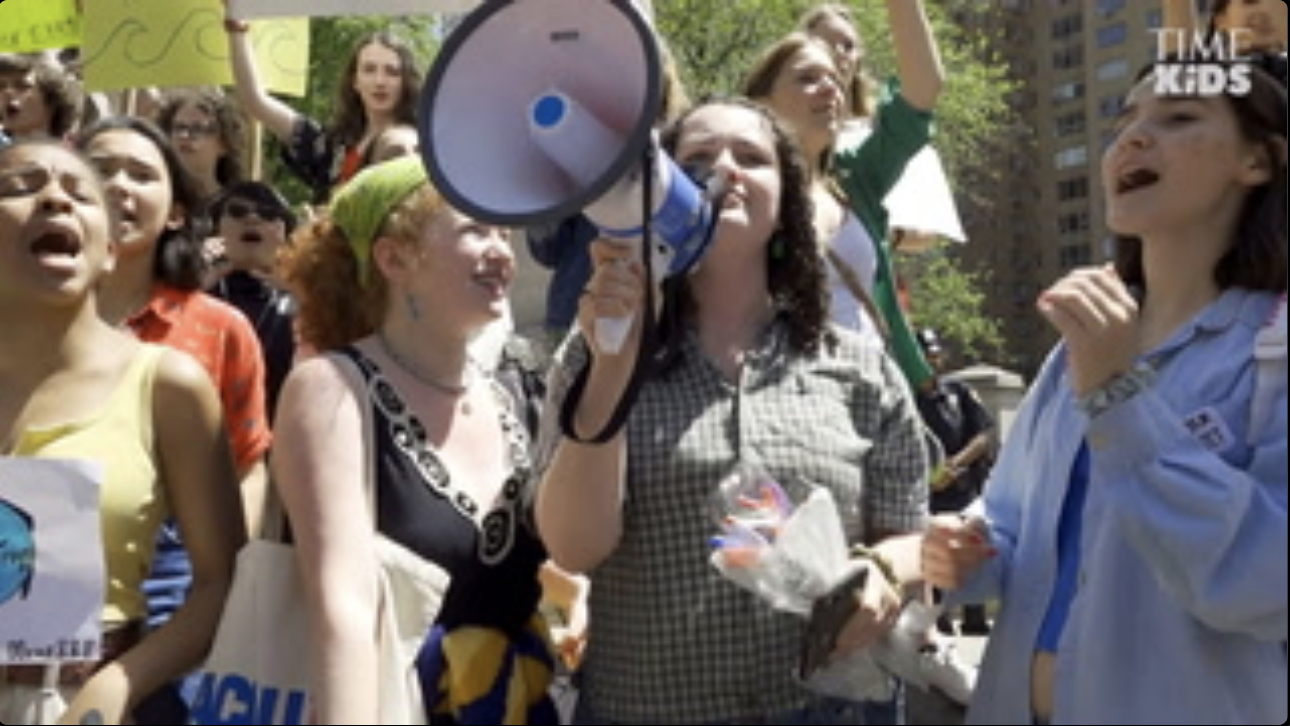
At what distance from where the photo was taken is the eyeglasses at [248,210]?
433 centimetres

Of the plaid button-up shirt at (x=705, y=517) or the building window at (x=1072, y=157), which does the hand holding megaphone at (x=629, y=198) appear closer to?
the plaid button-up shirt at (x=705, y=517)

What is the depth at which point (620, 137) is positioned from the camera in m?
2.16

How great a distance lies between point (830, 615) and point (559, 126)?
2.34 feet

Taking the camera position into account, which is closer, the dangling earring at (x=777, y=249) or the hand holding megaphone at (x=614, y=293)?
the hand holding megaphone at (x=614, y=293)

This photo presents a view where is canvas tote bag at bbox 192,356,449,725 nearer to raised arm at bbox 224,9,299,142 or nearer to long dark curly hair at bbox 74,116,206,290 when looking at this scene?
long dark curly hair at bbox 74,116,206,290

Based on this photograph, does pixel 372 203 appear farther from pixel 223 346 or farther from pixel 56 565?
pixel 223 346

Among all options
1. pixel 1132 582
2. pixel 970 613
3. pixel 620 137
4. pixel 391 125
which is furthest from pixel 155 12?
pixel 1132 582

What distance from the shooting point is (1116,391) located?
77.2 inches

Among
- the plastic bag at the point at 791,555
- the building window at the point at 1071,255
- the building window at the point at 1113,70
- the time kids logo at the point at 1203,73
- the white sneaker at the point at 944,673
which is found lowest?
the building window at the point at 1071,255

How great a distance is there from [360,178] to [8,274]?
573 millimetres

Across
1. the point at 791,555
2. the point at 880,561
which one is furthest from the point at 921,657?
the point at 791,555

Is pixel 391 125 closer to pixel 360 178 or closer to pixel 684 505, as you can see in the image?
pixel 360 178

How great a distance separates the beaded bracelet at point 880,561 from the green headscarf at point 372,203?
826 millimetres

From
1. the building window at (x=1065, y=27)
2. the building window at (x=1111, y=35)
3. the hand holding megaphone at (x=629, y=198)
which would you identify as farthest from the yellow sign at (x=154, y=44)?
the building window at (x=1065, y=27)
